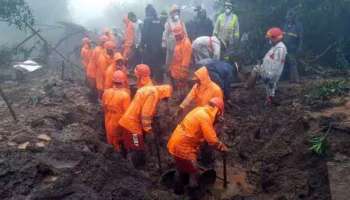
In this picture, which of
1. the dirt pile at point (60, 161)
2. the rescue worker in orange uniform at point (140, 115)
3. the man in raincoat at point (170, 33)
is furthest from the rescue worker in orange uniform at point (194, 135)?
the man in raincoat at point (170, 33)

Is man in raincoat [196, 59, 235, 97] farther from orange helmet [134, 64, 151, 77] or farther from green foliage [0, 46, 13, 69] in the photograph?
green foliage [0, 46, 13, 69]

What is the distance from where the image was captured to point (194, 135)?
20.7 feet

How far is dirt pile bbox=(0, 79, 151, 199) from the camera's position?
5477mm

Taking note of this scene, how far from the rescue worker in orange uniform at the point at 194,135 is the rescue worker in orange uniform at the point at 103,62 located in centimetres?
435

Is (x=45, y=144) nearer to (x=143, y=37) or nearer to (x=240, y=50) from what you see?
(x=143, y=37)

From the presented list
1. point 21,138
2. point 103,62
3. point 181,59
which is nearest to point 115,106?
point 21,138

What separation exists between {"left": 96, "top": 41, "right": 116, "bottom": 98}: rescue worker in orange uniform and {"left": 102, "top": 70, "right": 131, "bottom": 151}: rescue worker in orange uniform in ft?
8.22

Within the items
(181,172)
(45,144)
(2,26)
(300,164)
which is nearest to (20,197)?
(45,144)

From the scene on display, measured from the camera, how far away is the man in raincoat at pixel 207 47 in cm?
964

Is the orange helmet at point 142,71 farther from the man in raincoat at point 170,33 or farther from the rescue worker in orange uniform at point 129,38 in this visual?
the rescue worker in orange uniform at point 129,38

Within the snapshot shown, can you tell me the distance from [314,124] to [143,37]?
5629mm

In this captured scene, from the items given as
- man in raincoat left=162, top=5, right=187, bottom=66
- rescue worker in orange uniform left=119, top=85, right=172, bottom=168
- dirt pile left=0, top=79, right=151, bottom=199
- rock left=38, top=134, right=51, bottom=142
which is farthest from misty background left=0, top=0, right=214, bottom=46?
rock left=38, top=134, right=51, bottom=142

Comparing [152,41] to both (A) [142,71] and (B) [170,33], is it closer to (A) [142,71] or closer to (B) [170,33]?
(B) [170,33]

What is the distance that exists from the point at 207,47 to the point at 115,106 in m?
3.27
